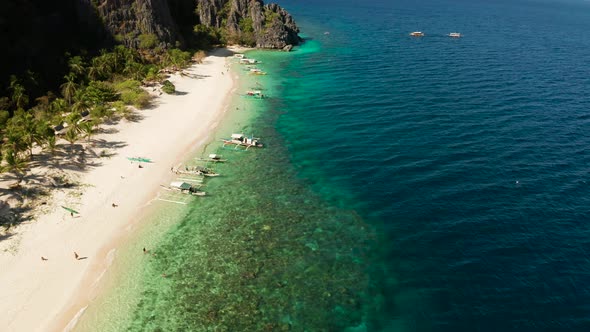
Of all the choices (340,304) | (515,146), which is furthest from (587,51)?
(340,304)

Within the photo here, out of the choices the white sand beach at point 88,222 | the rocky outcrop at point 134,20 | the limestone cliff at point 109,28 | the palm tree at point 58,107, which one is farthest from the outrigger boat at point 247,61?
the palm tree at point 58,107

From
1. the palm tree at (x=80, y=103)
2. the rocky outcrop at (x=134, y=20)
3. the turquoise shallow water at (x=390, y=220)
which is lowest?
the turquoise shallow water at (x=390, y=220)

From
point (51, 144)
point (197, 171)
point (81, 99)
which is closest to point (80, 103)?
point (81, 99)

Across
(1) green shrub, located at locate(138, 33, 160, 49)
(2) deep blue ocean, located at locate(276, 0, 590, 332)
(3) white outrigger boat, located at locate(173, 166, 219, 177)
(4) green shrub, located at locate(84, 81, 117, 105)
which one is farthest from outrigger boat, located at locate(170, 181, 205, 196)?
(1) green shrub, located at locate(138, 33, 160, 49)

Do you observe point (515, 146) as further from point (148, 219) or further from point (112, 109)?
point (112, 109)

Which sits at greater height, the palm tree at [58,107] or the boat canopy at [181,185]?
the palm tree at [58,107]

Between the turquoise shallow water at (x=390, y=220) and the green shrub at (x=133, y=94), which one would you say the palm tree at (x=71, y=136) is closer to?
the green shrub at (x=133, y=94)
